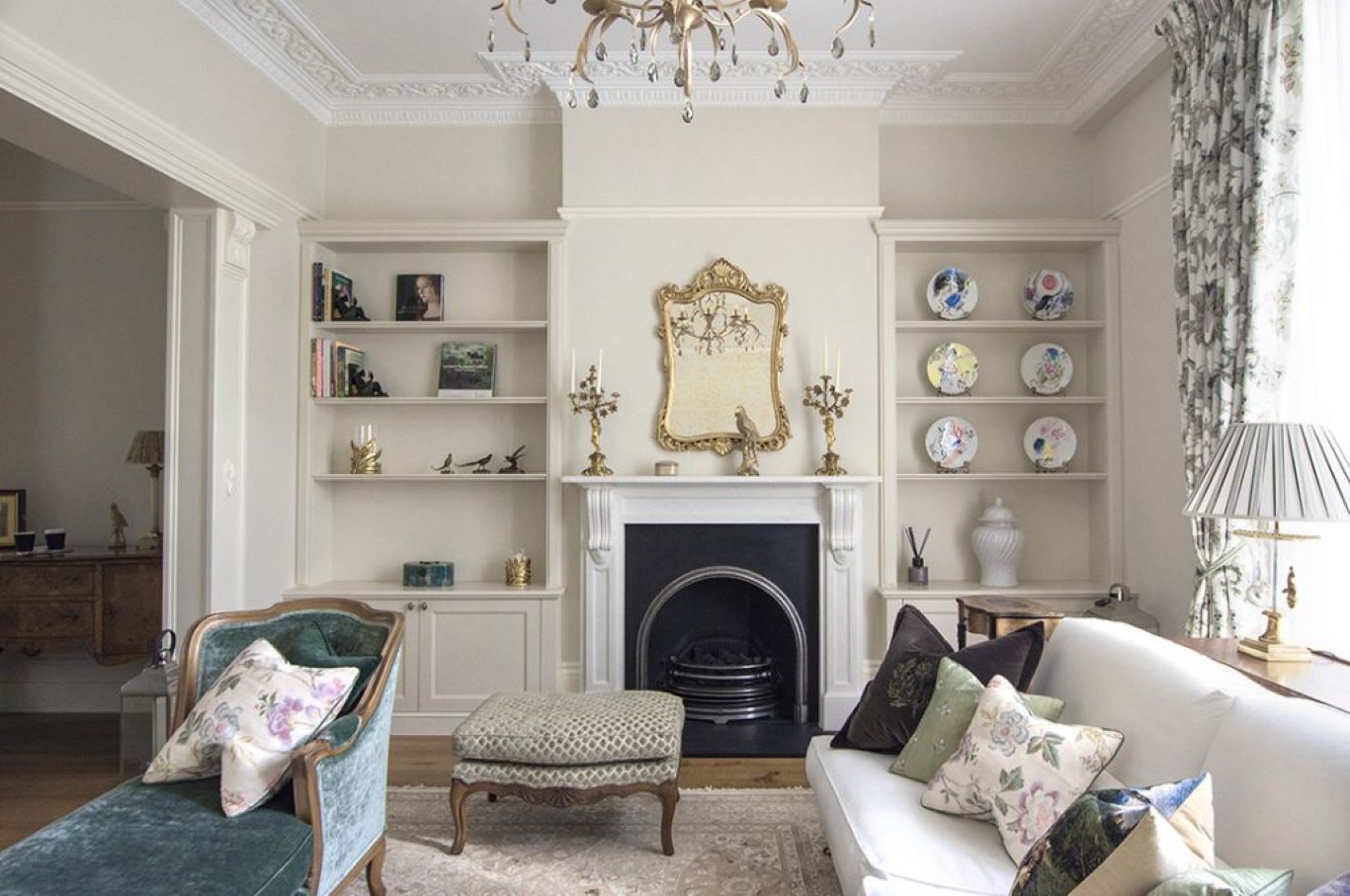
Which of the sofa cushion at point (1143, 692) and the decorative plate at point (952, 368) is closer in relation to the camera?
the sofa cushion at point (1143, 692)

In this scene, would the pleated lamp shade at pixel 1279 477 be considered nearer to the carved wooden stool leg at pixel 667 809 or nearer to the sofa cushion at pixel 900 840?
the sofa cushion at pixel 900 840

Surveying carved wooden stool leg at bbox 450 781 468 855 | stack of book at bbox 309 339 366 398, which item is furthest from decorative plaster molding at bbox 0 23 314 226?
carved wooden stool leg at bbox 450 781 468 855

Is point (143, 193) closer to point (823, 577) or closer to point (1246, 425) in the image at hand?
point (823, 577)

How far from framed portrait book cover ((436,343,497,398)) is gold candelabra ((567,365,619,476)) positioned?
0.52 metres

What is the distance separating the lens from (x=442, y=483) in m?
4.61

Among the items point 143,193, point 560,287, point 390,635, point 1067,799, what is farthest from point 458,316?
point 1067,799

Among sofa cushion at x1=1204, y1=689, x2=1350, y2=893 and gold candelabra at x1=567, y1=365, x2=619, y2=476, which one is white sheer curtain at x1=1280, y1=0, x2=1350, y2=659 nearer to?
sofa cushion at x1=1204, y1=689, x2=1350, y2=893

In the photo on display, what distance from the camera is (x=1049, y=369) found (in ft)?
14.8

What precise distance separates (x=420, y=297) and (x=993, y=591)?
10.6 feet

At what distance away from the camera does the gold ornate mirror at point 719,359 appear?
4352 mm

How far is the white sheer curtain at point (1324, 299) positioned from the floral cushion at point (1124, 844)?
158 cm

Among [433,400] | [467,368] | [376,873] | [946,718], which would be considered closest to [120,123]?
[433,400]

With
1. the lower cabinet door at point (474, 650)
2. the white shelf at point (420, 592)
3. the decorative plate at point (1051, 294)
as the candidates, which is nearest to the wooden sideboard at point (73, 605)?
the white shelf at point (420, 592)

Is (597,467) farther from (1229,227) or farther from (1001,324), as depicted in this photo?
(1229,227)
